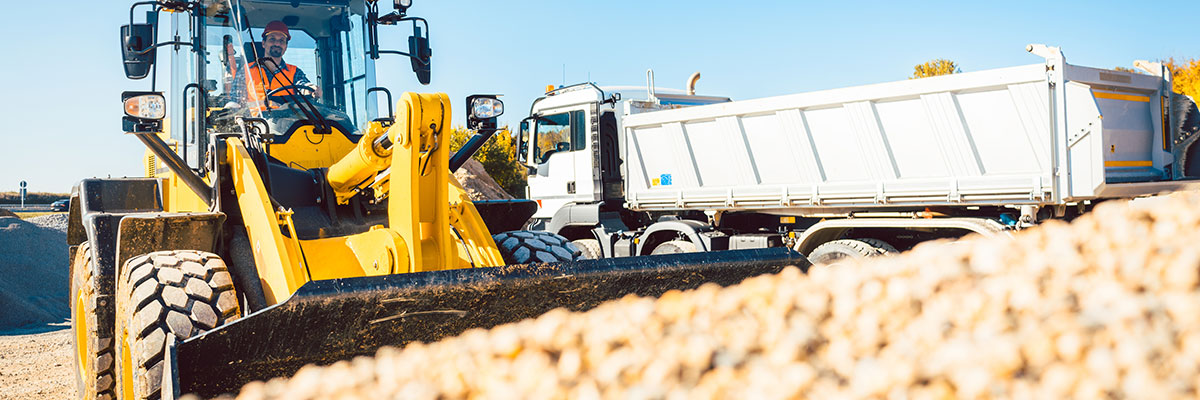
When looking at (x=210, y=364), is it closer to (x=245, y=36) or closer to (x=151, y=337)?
(x=151, y=337)

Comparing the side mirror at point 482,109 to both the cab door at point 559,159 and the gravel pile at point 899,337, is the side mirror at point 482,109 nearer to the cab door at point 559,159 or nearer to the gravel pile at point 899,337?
the gravel pile at point 899,337

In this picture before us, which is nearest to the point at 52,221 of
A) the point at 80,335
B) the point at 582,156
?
the point at 582,156

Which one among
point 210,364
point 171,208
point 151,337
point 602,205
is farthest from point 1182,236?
point 602,205

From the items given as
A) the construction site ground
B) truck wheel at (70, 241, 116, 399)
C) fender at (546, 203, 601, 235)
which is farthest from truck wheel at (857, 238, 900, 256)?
truck wheel at (70, 241, 116, 399)

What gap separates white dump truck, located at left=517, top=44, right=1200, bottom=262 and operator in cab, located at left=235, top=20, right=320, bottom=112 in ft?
16.5

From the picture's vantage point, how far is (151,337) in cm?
353

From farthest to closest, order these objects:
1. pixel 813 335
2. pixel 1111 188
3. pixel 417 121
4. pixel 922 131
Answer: pixel 922 131 → pixel 1111 188 → pixel 417 121 → pixel 813 335

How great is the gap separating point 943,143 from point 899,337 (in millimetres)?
6897

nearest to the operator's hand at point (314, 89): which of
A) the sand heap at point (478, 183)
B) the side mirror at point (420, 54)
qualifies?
the side mirror at point (420, 54)

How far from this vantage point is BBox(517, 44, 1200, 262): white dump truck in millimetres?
7582

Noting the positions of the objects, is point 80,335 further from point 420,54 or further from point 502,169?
point 502,169

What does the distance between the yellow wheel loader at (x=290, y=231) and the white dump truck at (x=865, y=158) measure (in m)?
3.86

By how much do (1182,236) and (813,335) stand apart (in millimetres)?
919

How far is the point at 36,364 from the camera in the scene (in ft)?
23.8
